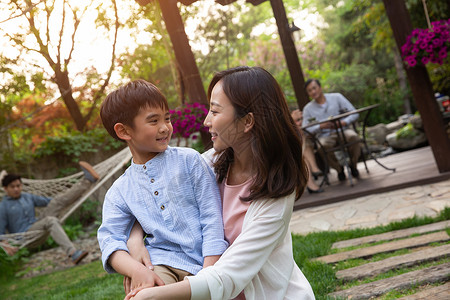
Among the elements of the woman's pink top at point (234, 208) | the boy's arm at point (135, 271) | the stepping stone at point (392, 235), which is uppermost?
the woman's pink top at point (234, 208)

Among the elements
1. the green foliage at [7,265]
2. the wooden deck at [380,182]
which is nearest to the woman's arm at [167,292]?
the wooden deck at [380,182]

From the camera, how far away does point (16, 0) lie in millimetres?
1656

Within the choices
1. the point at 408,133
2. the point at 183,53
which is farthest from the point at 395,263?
the point at 408,133

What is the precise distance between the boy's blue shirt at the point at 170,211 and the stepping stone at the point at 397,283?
893mm

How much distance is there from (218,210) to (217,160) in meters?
0.18

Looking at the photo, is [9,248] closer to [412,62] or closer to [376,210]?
[376,210]

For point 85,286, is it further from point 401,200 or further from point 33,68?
point 33,68

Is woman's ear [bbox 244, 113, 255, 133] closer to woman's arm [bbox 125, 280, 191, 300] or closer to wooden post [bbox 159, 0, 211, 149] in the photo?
woman's arm [bbox 125, 280, 191, 300]

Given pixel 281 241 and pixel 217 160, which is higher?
pixel 217 160

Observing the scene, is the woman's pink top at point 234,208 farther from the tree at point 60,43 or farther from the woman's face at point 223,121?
the tree at point 60,43

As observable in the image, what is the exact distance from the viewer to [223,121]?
120cm

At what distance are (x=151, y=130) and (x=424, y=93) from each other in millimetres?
3336

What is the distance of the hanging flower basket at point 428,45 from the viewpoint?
3836 millimetres

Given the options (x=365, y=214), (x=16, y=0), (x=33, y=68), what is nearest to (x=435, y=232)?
Answer: (x=365, y=214)
